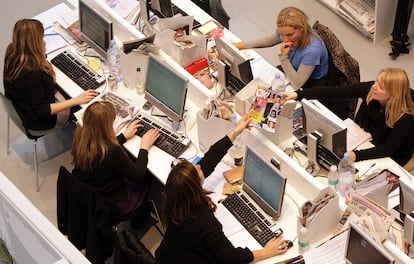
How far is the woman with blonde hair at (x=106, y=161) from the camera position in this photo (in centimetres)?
467

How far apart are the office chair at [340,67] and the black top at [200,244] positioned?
5.60 feet

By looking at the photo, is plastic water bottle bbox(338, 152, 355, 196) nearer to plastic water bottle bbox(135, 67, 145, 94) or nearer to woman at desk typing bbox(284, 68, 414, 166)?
woman at desk typing bbox(284, 68, 414, 166)

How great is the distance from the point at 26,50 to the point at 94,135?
104cm

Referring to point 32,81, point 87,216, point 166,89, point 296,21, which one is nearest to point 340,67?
point 296,21

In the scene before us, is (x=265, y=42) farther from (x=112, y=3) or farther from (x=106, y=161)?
(x=106, y=161)

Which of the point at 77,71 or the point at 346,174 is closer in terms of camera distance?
the point at 346,174

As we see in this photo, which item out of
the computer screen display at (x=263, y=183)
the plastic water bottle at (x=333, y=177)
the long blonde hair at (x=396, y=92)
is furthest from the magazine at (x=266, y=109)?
the long blonde hair at (x=396, y=92)

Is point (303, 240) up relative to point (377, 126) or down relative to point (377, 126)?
down

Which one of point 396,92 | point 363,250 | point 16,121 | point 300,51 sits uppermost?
point 396,92

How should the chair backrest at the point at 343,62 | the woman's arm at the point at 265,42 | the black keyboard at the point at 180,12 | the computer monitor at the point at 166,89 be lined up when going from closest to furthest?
the computer monitor at the point at 166,89 → the chair backrest at the point at 343,62 → the woman's arm at the point at 265,42 → the black keyboard at the point at 180,12

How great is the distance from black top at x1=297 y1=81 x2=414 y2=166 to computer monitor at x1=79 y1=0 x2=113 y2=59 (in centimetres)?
154

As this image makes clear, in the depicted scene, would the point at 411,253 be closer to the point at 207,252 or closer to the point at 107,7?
the point at 207,252

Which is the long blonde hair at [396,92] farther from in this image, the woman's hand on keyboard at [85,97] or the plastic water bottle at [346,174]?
the woman's hand on keyboard at [85,97]

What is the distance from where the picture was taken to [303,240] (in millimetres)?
4238
